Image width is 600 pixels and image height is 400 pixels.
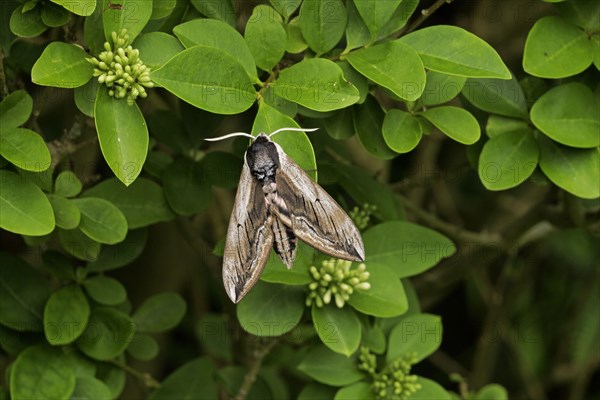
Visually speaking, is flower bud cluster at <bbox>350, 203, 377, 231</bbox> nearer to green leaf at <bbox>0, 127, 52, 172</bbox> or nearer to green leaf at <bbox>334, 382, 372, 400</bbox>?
green leaf at <bbox>334, 382, 372, 400</bbox>

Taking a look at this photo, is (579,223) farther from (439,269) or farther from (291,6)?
(291,6)

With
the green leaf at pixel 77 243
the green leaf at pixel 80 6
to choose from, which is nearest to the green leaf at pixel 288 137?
the green leaf at pixel 80 6

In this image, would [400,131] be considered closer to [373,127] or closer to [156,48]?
[373,127]

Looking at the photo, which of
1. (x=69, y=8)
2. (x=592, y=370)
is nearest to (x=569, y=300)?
(x=592, y=370)

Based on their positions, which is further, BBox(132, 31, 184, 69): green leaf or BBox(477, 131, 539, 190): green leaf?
BBox(477, 131, 539, 190): green leaf

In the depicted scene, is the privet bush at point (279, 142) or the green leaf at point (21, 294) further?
the green leaf at point (21, 294)

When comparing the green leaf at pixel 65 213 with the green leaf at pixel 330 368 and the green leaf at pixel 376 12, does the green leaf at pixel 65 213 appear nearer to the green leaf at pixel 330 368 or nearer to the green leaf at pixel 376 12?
the green leaf at pixel 330 368

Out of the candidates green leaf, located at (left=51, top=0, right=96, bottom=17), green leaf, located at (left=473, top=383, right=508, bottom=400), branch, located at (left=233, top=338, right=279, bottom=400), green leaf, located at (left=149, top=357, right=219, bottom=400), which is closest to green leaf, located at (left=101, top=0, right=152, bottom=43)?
green leaf, located at (left=51, top=0, right=96, bottom=17)

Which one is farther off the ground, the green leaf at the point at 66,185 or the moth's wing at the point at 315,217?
the moth's wing at the point at 315,217
